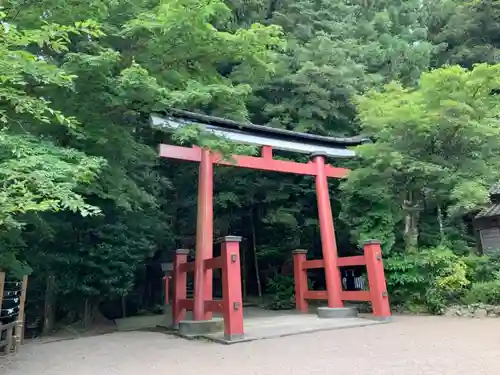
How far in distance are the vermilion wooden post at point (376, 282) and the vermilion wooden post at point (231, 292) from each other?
3445 mm

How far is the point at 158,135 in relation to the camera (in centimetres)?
1075

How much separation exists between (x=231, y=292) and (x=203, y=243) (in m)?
1.77

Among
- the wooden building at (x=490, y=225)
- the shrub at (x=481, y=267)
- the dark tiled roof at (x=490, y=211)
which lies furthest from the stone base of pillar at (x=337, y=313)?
the dark tiled roof at (x=490, y=211)

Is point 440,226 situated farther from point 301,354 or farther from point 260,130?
point 301,354

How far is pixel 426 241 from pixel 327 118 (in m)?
4.96

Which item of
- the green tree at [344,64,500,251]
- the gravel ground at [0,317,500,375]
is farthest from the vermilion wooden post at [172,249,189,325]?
the green tree at [344,64,500,251]

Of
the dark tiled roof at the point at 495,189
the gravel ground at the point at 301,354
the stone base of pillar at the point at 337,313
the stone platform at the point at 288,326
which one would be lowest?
the gravel ground at the point at 301,354

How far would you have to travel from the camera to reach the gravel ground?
4.77 m

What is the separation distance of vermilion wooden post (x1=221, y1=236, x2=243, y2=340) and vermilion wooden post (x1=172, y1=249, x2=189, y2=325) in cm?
251

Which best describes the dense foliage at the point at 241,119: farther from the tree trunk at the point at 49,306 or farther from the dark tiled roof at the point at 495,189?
the dark tiled roof at the point at 495,189

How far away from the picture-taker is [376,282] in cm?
912

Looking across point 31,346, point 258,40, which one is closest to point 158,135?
point 258,40

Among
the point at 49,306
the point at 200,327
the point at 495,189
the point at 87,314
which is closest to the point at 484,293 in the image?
the point at 495,189

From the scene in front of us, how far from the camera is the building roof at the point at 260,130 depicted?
29.1 ft
